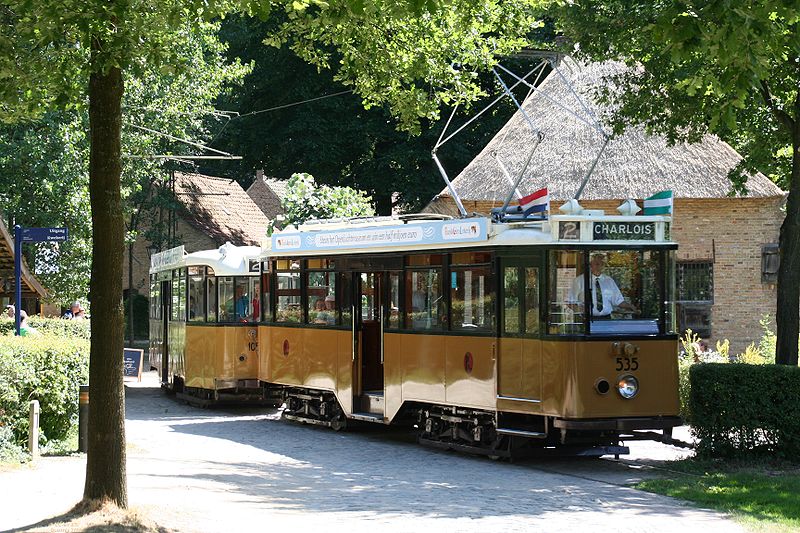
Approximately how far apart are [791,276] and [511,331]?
12.9ft

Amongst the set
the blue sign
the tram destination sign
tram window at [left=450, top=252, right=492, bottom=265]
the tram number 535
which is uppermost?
the blue sign

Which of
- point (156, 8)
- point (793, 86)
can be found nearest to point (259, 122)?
point (793, 86)

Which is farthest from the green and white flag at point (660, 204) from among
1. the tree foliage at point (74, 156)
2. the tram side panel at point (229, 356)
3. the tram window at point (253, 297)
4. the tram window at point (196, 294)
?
the tree foliage at point (74, 156)

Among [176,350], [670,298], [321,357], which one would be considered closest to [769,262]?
[176,350]

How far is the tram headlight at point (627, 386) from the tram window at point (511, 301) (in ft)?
4.90

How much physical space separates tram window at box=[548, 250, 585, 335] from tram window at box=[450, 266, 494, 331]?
109cm

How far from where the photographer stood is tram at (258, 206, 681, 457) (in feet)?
52.1

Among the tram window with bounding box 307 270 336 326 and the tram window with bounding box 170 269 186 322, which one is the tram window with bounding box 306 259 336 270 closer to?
the tram window with bounding box 307 270 336 326

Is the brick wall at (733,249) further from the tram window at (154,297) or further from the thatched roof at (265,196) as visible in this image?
the thatched roof at (265,196)

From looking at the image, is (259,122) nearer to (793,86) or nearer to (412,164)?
(412,164)

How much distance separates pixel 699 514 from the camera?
12516 millimetres

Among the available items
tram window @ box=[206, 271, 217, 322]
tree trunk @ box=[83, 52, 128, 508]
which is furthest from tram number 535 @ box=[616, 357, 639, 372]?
tram window @ box=[206, 271, 217, 322]

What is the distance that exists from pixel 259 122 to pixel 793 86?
2741 cm

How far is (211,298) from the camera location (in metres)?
25.3
